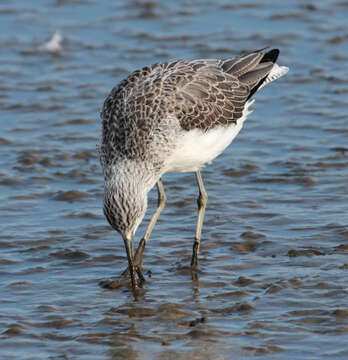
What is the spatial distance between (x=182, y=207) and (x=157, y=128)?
2.30 meters

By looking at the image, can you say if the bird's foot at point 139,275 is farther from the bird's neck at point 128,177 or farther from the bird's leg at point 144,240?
the bird's neck at point 128,177

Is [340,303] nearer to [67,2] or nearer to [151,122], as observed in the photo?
[151,122]

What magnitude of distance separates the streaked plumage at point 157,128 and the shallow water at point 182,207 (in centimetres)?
70

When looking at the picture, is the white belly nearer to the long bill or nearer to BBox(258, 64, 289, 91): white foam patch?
the long bill

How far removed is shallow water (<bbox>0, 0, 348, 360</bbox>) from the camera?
28.0 feet

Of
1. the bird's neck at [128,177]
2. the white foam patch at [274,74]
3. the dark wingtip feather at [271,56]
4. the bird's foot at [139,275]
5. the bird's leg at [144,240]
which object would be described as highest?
the dark wingtip feather at [271,56]

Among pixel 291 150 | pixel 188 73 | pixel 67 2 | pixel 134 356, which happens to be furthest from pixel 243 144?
pixel 67 2

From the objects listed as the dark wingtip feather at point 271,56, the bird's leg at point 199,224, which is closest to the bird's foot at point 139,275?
the bird's leg at point 199,224

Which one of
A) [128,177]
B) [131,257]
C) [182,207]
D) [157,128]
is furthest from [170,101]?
[182,207]

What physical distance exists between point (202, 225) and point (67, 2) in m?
10.7

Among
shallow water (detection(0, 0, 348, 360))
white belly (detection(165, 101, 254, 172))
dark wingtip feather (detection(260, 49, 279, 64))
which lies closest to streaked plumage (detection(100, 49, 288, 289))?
white belly (detection(165, 101, 254, 172))

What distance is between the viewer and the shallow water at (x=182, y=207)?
8.54 meters

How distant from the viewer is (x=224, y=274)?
32.3 feet

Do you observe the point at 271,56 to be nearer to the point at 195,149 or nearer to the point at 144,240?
the point at 195,149
